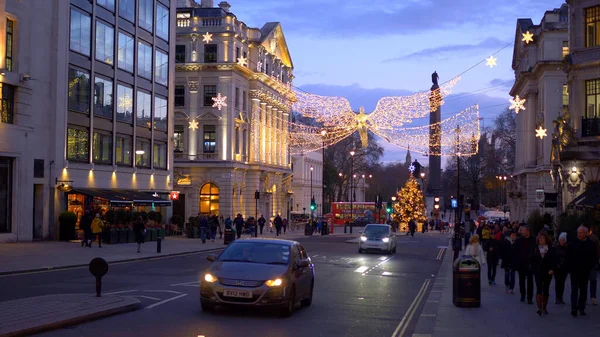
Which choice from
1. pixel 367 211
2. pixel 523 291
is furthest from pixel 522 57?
pixel 523 291

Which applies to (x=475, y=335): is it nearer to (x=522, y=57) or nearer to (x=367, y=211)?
(x=522, y=57)

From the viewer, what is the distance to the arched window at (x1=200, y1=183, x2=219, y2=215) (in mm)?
65188

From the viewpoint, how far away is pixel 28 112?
36.8 metres

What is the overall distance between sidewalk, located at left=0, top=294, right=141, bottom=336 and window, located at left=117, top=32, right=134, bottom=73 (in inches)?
1284

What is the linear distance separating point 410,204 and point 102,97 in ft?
156

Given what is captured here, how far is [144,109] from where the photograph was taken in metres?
49.8

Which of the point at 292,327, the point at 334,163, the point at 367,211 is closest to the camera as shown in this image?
the point at 292,327

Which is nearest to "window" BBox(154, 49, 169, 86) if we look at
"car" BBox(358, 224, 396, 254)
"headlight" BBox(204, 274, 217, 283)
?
"car" BBox(358, 224, 396, 254)

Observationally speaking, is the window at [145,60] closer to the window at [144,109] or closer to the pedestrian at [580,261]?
the window at [144,109]

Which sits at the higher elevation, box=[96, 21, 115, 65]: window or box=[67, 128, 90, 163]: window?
box=[96, 21, 115, 65]: window

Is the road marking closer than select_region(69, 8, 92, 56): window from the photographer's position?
Yes

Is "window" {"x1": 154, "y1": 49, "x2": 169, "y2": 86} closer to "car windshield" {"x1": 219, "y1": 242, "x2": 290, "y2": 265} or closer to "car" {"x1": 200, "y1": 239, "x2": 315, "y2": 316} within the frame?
"car windshield" {"x1": 219, "y1": 242, "x2": 290, "y2": 265}

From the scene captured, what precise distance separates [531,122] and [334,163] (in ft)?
198

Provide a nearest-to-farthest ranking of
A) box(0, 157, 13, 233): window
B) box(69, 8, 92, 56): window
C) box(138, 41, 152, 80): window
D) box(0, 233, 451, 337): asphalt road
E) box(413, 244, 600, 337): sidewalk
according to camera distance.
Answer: box(0, 233, 451, 337): asphalt road
box(413, 244, 600, 337): sidewalk
box(0, 157, 13, 233): window
box(69, 8, 92, 56): window
box(138, 41, 152, 80): window
